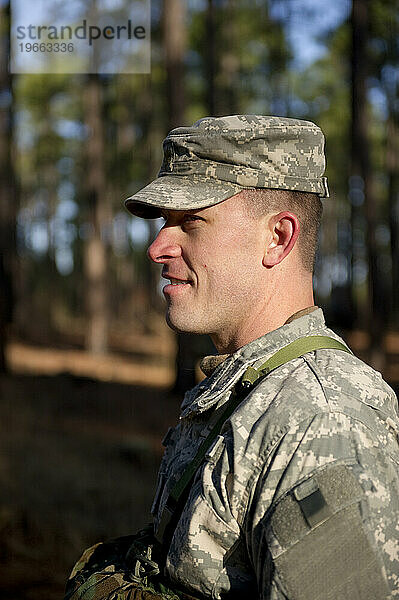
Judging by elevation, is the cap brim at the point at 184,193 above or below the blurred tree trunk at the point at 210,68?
below

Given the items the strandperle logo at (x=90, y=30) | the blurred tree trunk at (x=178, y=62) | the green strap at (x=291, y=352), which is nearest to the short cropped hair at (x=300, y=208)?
the green strap at (x=291, y=352)

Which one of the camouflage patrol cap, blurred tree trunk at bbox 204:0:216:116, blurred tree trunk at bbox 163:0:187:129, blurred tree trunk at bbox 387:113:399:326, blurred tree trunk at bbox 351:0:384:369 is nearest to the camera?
the camouflage patrol cap

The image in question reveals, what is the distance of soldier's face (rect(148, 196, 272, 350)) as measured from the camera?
2.06 meters

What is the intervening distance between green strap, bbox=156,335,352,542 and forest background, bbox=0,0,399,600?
3.83 metres

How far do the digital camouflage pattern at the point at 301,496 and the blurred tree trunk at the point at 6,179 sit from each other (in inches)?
422

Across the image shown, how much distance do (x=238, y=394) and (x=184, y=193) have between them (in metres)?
0.61

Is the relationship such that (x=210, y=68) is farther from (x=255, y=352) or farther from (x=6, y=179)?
(x=255, y=352)

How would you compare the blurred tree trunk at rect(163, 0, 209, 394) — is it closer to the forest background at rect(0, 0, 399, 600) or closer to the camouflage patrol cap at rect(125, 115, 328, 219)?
the forest background at rect(0, 0, 399, 600)

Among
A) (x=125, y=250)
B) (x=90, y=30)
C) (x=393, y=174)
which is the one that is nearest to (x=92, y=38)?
(x=90, y=30)

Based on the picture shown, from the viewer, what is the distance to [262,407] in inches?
71.4

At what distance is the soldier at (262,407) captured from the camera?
1621 millimetres

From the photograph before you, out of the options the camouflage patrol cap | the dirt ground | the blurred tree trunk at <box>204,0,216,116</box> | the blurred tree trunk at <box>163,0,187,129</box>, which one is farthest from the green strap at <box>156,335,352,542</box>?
the blurred tree trunk at <box>204,0,216,116</box>

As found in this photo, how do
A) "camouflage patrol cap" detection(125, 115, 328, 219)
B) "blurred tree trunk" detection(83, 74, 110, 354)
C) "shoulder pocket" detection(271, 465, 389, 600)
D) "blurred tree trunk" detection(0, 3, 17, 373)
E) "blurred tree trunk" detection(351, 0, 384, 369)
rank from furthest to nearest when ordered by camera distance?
1. "blurred tree trunk" detection(83, 74, 110, 354)
2. "blurred tree trunk" detection(351, 0, 384, 369)
3. "blurred tree trunk" detection(0, 3, 17, 373)
4. "camouflage patrol cap" detection(125, 115, 328, 219)
5. "shoulder pocket" detection(271, 465, 389, 600)

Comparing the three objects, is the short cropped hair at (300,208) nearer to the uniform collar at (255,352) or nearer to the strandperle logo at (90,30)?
the uniform collar at (255,352)
